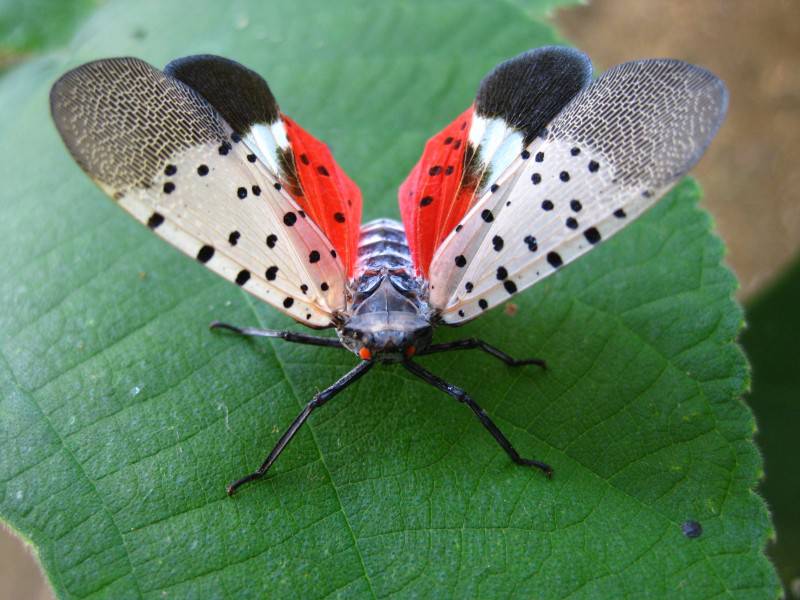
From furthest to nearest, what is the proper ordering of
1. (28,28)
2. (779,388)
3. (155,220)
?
(28,28), (779,388), (155,220)

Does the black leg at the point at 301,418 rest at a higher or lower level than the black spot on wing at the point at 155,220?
lower

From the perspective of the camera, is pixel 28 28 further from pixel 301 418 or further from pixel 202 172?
pixel 301 418

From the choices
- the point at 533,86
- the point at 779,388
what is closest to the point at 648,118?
the point at 533,86

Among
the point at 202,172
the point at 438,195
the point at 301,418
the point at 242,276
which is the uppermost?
the point at 202,172

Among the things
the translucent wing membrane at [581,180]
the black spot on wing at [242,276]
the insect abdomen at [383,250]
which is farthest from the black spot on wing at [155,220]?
the translucent wing membrane at [581,180]

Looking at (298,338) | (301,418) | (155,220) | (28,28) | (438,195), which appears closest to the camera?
(155,220)

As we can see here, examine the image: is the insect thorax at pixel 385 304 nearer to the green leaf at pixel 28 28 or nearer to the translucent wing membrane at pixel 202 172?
the translucent wing membrane at pixel 202 172

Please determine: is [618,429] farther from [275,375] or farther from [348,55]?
[348,55]
